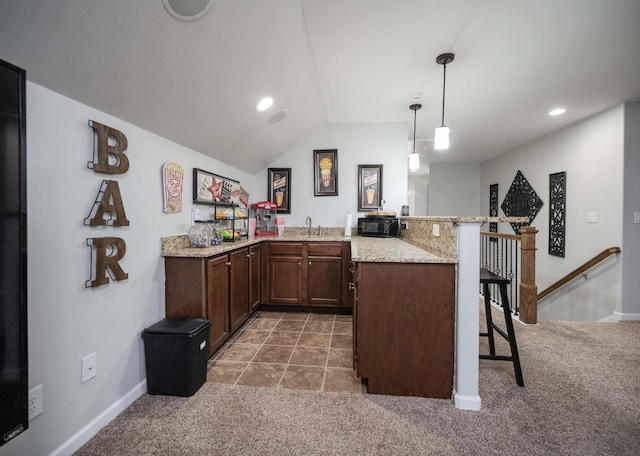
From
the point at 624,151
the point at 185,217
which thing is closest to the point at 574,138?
the point at 624,151

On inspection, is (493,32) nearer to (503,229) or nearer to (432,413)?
(432,413)

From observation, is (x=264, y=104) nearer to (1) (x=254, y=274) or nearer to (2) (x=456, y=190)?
(1) (x=254, y=274)

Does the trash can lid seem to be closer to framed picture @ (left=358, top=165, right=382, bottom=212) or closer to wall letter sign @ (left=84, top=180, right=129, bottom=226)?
wall letter sign @ (left=84, top=180, right=129, bottom=226)

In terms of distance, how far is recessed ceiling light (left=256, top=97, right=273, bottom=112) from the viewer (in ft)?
8.38

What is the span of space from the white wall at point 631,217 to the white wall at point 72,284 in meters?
4.84

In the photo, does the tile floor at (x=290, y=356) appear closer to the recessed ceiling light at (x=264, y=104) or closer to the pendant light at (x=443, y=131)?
the pendant light at (x=443, y=131)

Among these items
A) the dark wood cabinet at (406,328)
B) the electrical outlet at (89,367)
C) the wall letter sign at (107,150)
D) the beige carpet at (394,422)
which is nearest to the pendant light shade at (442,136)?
the dark wood cabinet at (406,328)

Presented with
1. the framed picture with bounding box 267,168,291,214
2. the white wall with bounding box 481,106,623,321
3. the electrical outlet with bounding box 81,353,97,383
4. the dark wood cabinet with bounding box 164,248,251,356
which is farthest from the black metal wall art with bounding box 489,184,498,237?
the electrical outlet with bounding box 81,353,97,383

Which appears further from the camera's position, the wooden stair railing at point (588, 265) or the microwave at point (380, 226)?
the microwave at point (380, 226)

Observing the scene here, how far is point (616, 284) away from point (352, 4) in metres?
4.14

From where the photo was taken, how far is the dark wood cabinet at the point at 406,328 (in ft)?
5.66

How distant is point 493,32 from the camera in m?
1.95

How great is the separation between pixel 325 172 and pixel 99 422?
3.34m

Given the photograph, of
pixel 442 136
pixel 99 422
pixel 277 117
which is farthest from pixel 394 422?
pixel 277 117
